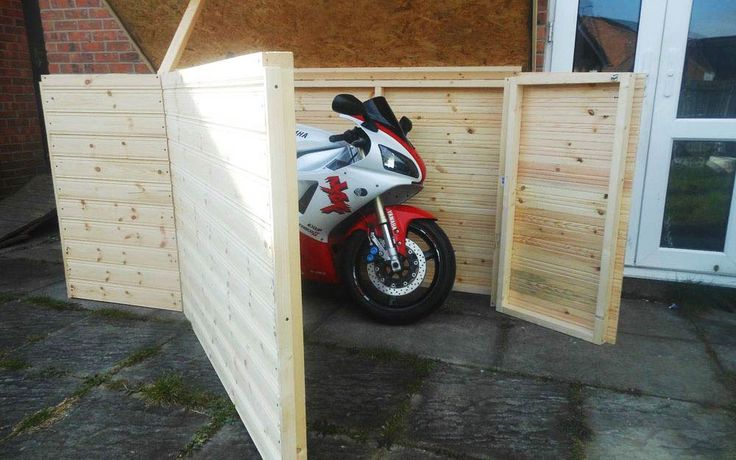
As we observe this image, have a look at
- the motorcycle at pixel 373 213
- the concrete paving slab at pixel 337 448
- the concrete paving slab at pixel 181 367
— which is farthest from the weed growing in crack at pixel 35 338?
the concrete paving slab at pixel 337 448

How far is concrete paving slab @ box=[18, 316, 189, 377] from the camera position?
107 inches

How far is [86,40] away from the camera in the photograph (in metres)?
5.04

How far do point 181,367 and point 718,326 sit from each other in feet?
10.1

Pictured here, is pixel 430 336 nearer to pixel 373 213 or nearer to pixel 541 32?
pixel 373 213

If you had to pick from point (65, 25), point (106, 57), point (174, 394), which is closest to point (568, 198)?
point (174, 394)

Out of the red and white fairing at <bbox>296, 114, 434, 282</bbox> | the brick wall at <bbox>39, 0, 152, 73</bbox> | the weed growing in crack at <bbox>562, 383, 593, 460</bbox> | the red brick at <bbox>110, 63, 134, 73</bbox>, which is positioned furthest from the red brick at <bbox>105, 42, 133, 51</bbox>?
the weed growing in crack at <bbox>562, 383, 593, 460</bbox>

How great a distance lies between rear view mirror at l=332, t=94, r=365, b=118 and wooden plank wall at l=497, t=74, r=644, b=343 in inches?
35.8

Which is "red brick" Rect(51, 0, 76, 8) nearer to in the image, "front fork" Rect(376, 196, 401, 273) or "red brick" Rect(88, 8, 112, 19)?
"red brick" Rect(88, 8, 112, 19)

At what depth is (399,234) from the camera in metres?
3.12

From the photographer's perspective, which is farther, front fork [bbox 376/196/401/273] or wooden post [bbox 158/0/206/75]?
front fork [bbox 376/196/401/273]

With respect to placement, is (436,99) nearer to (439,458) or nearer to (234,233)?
(234,233)

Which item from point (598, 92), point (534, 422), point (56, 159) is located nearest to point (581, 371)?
point (534, 422)

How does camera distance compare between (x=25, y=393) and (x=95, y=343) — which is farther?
(x=95, y=343)

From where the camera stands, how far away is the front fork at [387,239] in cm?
308
